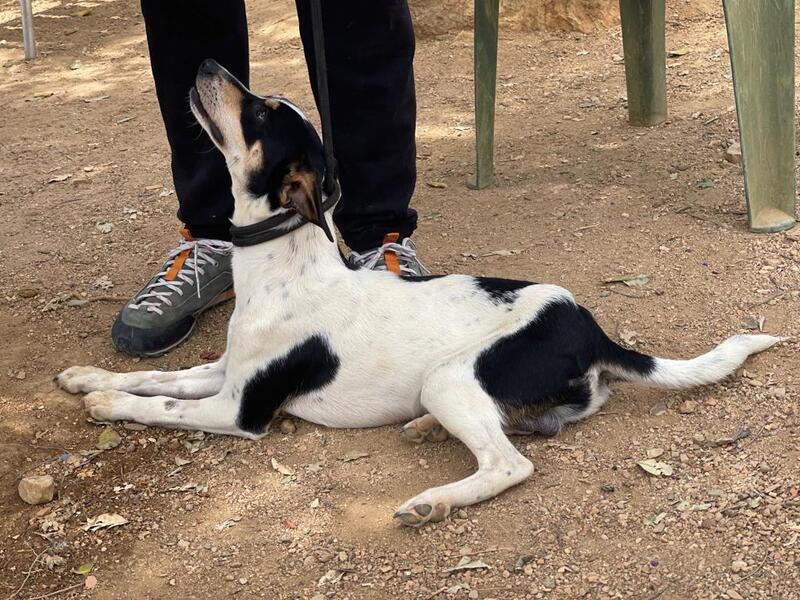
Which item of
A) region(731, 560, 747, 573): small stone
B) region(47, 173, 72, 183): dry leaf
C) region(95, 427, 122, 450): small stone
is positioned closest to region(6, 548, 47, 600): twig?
region(95, 427, 122, 450): small stone

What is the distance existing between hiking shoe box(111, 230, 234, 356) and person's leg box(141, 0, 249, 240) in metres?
0.10

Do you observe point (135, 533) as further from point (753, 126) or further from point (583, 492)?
point (753, 126)

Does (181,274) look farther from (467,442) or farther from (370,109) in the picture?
(467,442)

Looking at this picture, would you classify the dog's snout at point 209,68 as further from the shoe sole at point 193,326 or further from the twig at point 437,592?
the twig at point 437,592

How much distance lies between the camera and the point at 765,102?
3943 mm

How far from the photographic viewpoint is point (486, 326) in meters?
3.00

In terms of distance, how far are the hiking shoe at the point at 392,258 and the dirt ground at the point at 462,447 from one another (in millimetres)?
363

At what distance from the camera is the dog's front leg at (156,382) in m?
3.36

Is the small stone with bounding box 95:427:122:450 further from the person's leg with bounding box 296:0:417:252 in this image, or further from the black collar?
the person's leg with bounding box 296:0:417:252

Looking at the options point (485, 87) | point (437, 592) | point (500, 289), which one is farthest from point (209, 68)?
point (485, 87)

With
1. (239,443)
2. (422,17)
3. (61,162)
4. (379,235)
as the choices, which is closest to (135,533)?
(239,443)

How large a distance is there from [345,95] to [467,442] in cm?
142

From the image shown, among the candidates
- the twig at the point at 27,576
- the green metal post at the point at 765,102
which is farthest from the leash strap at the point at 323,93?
the green metal post at the point at 765,102

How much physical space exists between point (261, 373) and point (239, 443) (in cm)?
24
